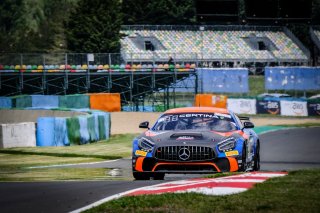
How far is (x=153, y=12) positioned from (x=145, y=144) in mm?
82286

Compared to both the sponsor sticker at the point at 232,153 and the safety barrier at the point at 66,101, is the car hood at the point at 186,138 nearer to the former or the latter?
the sponsor sticker at the point at 232,153

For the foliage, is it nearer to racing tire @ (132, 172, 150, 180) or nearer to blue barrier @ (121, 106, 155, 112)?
blue barrier @ (121, 106, 155, 112)

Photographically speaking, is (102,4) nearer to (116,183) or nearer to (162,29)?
(162,29)

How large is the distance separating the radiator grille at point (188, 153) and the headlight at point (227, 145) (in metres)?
0.19

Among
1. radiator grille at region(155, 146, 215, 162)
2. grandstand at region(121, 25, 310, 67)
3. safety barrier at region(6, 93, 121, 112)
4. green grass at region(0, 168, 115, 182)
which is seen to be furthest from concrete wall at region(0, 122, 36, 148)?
grandstand at region(121, 25, 310, 67)

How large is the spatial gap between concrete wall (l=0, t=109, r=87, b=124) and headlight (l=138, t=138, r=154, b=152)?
20940mm

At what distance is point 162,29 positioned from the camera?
8412 cm

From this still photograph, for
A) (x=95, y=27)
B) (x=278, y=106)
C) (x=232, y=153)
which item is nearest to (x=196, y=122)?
(x=232, y=153)

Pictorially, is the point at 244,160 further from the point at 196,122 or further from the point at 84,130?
the point at 84,130

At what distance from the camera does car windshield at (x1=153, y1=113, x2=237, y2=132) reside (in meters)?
14.9

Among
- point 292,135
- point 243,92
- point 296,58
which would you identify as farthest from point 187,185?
point 296,58

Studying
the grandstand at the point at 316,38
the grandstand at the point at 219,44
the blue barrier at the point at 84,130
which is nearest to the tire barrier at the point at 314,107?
the grandstand at the point at 219,44

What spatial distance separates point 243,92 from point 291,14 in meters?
22.0

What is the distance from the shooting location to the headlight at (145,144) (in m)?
14.1
